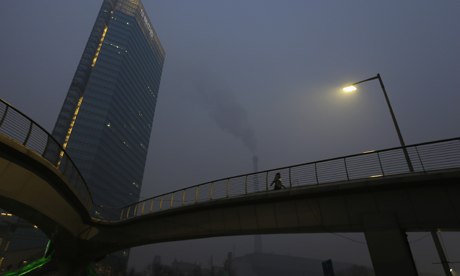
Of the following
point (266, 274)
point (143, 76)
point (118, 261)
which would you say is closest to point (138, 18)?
point (143, 76)

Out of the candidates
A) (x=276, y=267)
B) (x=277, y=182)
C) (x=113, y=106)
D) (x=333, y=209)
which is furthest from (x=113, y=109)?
(x=333, y=209)

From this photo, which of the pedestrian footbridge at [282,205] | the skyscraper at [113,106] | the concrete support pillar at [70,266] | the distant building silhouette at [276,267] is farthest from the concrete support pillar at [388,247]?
the distant building silhouette at [276,267]

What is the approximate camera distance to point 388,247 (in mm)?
11656

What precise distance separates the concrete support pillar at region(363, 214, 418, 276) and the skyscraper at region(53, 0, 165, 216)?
358 feet

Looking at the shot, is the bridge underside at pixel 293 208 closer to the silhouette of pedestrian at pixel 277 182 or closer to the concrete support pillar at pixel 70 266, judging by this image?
the silhouette of pedestrian at pixel 277 182

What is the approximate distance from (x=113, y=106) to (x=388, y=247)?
129m

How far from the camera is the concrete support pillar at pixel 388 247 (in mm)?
11117

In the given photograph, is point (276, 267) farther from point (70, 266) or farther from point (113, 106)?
point (70, 266)

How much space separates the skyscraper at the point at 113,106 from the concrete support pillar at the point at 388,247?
109 meters

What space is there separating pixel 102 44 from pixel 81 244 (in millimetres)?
136645

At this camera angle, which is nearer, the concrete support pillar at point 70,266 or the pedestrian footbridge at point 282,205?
the pedestrian footbridge at point 282,205

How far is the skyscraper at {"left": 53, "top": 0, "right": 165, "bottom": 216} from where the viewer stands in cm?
11126

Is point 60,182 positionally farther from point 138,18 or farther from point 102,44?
point 138,18

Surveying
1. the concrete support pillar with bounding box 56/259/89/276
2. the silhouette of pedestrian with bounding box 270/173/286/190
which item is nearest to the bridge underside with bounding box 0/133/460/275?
the silhouette of pedestrian with bounding box 270/173/286/190
